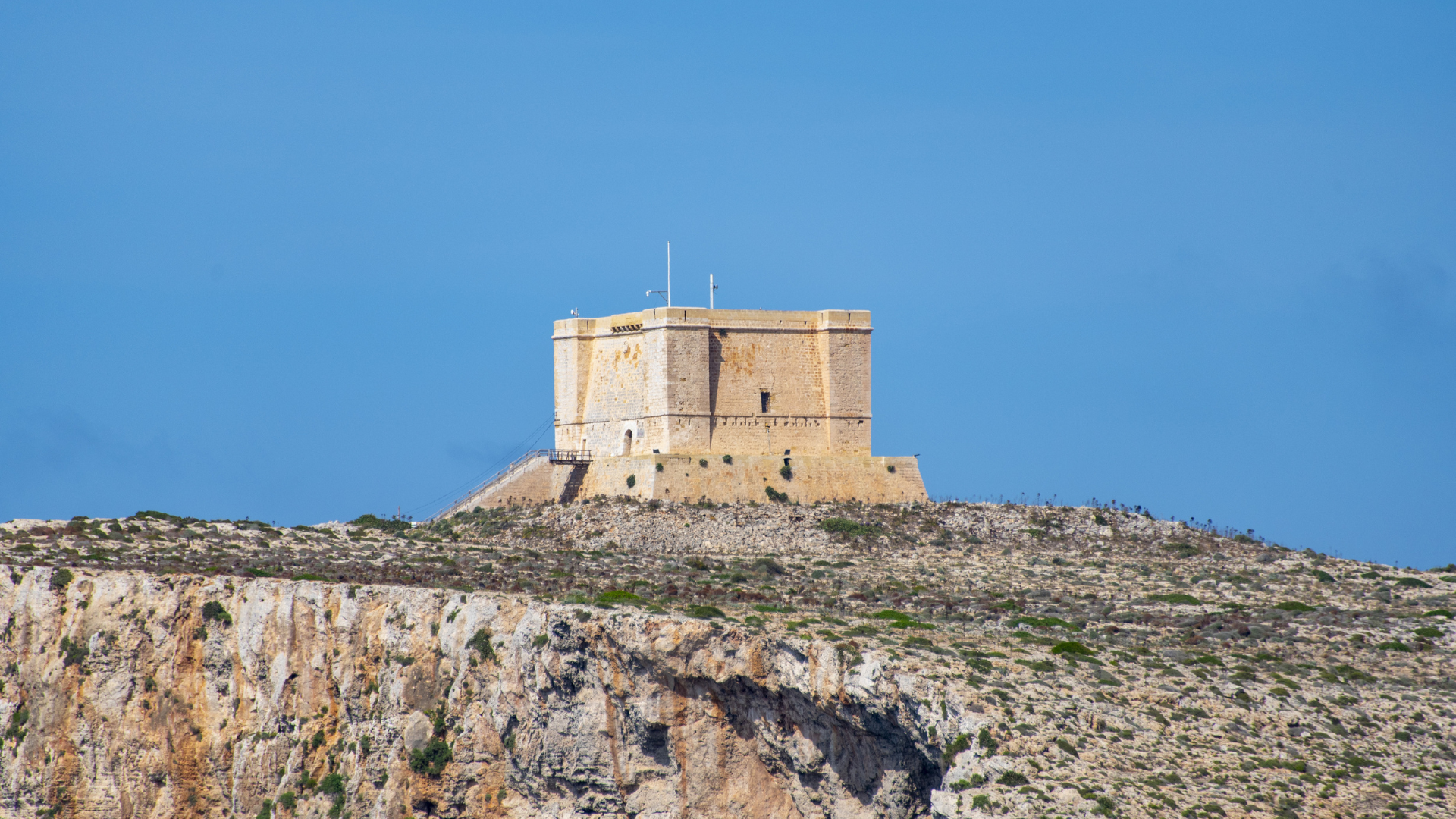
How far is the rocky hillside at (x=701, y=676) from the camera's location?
128 feet

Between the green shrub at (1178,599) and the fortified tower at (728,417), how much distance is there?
14685 millimetres

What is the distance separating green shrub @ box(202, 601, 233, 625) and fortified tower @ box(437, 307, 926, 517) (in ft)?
54.8

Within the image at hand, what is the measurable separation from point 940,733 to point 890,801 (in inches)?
136

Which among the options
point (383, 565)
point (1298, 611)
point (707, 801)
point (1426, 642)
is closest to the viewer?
point (707, 801)

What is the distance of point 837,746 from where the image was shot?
4250 cm

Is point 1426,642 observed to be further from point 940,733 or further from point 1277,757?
point 940,733

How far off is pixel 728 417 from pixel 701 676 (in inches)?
943

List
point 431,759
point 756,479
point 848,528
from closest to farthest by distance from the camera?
point 431,759 → point 848,528 → point 756,479

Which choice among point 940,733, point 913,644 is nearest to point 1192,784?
point 940,733

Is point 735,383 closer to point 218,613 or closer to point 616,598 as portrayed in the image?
point 616,598

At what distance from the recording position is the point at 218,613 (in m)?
52.3

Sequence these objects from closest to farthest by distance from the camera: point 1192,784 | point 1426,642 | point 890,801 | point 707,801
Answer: point 1192,784 → point 890,801 → point 707,801 → point 1426,642

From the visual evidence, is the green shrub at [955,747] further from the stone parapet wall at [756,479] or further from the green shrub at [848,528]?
the stone parapet wall at [756,479]

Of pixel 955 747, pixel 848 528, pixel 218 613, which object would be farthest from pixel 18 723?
pixel 955 747
